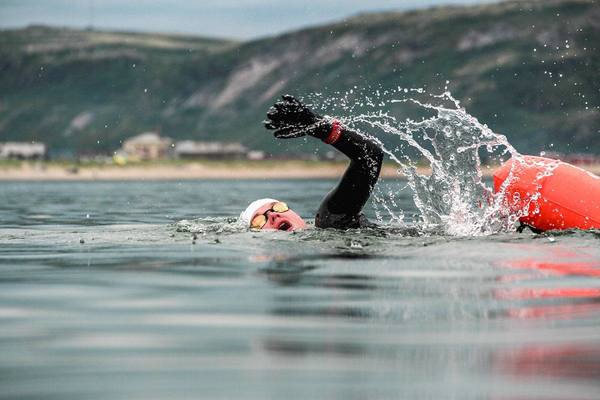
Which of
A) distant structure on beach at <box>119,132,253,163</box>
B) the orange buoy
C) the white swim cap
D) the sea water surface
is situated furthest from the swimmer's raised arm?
distant structure on beach at <box>119,132,253,163</box>

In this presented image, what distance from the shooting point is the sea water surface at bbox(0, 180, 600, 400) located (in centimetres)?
776

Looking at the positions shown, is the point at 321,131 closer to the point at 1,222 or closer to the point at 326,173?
the point at 1,222

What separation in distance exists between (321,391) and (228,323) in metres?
2.72

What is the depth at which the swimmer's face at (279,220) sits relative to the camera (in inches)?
704

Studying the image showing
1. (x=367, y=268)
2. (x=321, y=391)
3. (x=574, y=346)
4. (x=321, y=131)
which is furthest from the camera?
(x=321, y=131)

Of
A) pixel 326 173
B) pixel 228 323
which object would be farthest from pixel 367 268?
pixel 326 173

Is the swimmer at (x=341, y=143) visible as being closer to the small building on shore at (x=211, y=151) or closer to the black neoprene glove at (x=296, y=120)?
the black neoprene glove at (x=296, y=120)

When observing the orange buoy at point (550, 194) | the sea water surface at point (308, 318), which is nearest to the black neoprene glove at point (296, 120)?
the sea water surface at point (308, 318)

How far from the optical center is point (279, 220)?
58.7 feet

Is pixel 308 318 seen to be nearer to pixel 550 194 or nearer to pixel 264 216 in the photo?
pixel 550 194

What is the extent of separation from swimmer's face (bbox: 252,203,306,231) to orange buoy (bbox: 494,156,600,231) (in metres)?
2.73

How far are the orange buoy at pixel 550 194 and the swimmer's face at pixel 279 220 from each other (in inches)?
107

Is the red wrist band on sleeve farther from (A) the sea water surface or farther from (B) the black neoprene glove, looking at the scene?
(A) the sea water surface

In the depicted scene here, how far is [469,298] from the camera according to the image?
11.6 metres
